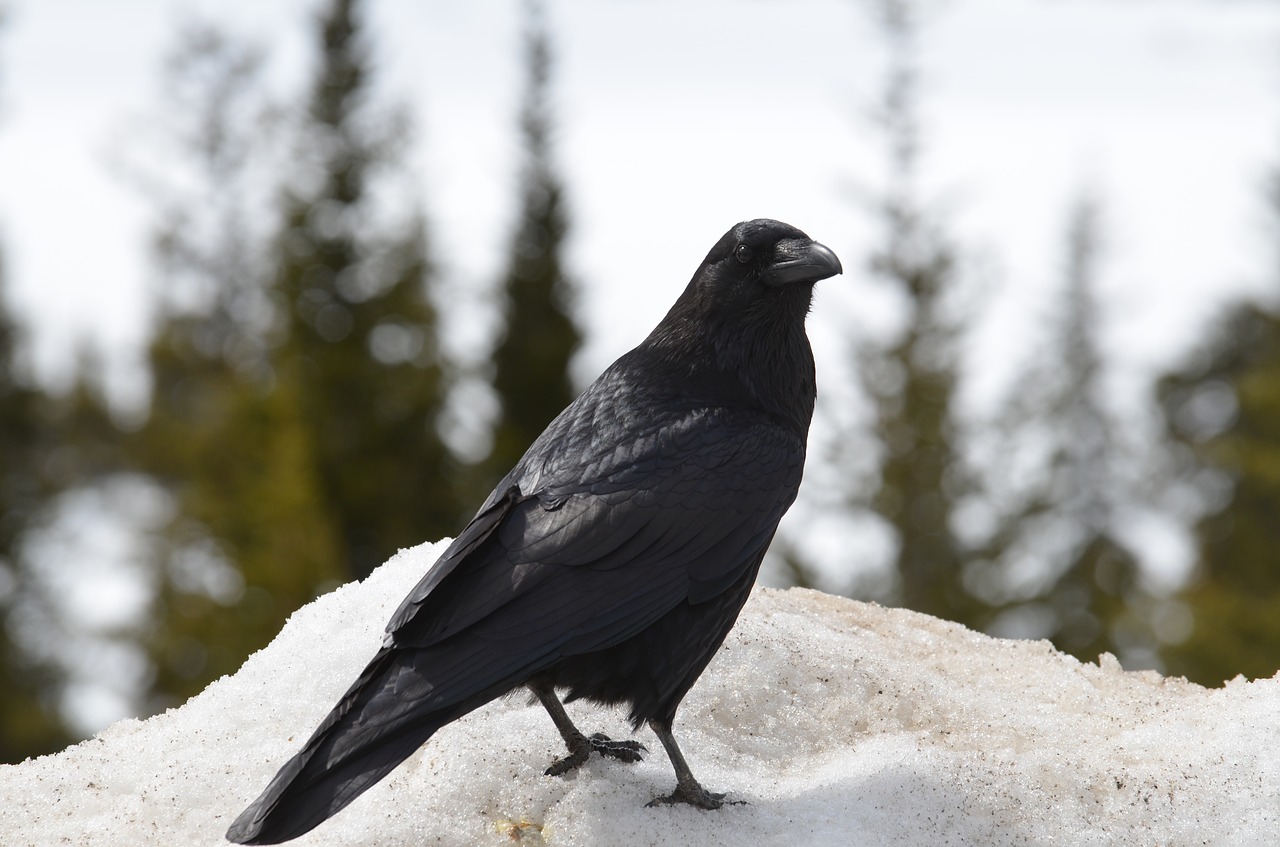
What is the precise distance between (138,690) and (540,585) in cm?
2616

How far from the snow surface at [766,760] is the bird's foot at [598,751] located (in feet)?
0.13

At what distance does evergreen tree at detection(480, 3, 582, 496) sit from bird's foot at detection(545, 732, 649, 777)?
53.3 ft

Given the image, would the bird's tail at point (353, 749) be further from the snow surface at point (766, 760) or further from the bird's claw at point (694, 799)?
the bird's claw at point (694, 799)

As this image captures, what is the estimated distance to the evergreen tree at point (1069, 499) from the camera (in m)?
21.5

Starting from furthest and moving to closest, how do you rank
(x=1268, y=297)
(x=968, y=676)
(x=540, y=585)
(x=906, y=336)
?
(x=1268, y=297) < (x=906, y=336) < (x=968, y=676) < (x=540, y=585)

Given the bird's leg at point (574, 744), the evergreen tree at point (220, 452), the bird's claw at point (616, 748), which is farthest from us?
the evergreen tree at point (220, 452)

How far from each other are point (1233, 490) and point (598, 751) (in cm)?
2701

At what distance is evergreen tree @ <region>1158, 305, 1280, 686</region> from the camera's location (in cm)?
2292

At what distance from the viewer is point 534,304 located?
2208cm

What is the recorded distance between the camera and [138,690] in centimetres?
2716

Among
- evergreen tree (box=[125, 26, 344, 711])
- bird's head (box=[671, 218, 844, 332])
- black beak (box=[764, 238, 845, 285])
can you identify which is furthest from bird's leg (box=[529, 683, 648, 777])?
evergreen tree (box=[125, 26, 344, 711])

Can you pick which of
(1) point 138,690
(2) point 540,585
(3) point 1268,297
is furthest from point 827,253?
(1) point 138,690

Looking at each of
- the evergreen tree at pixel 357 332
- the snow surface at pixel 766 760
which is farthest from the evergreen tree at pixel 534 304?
the snow surface at pixel 766 760

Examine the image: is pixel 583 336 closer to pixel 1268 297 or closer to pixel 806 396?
pixel 1268 297
